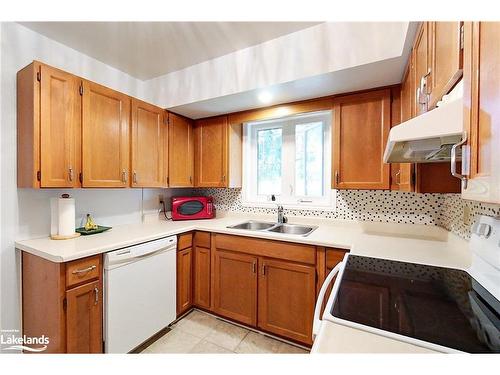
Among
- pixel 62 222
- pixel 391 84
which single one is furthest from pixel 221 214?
pixel 391 84

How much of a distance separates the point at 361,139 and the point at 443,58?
0.97 metres

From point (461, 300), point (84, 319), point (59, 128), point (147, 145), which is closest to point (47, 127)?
point (59, 128)

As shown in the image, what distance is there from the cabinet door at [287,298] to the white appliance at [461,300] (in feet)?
1.87

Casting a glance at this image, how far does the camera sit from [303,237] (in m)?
1.64

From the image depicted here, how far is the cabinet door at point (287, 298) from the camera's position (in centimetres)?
162

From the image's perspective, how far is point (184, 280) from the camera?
79.7 inches

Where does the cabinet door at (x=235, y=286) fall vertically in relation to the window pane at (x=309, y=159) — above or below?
below

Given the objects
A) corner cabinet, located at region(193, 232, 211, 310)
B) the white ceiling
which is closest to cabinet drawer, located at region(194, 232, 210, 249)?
corner cabinet, located at region(193, 232, 211, 310)

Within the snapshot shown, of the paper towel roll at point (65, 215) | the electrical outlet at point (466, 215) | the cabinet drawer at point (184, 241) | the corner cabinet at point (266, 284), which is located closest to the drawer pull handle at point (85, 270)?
the paper towel roll at point (65, 215)

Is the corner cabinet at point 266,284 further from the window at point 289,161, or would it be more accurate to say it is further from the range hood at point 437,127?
the range hood at point 437,127

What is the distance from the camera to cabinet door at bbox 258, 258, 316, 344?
5.32ft

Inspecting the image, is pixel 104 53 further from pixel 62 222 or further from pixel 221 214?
pixel 221 214

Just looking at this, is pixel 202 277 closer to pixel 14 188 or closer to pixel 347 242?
pixel 347 242
